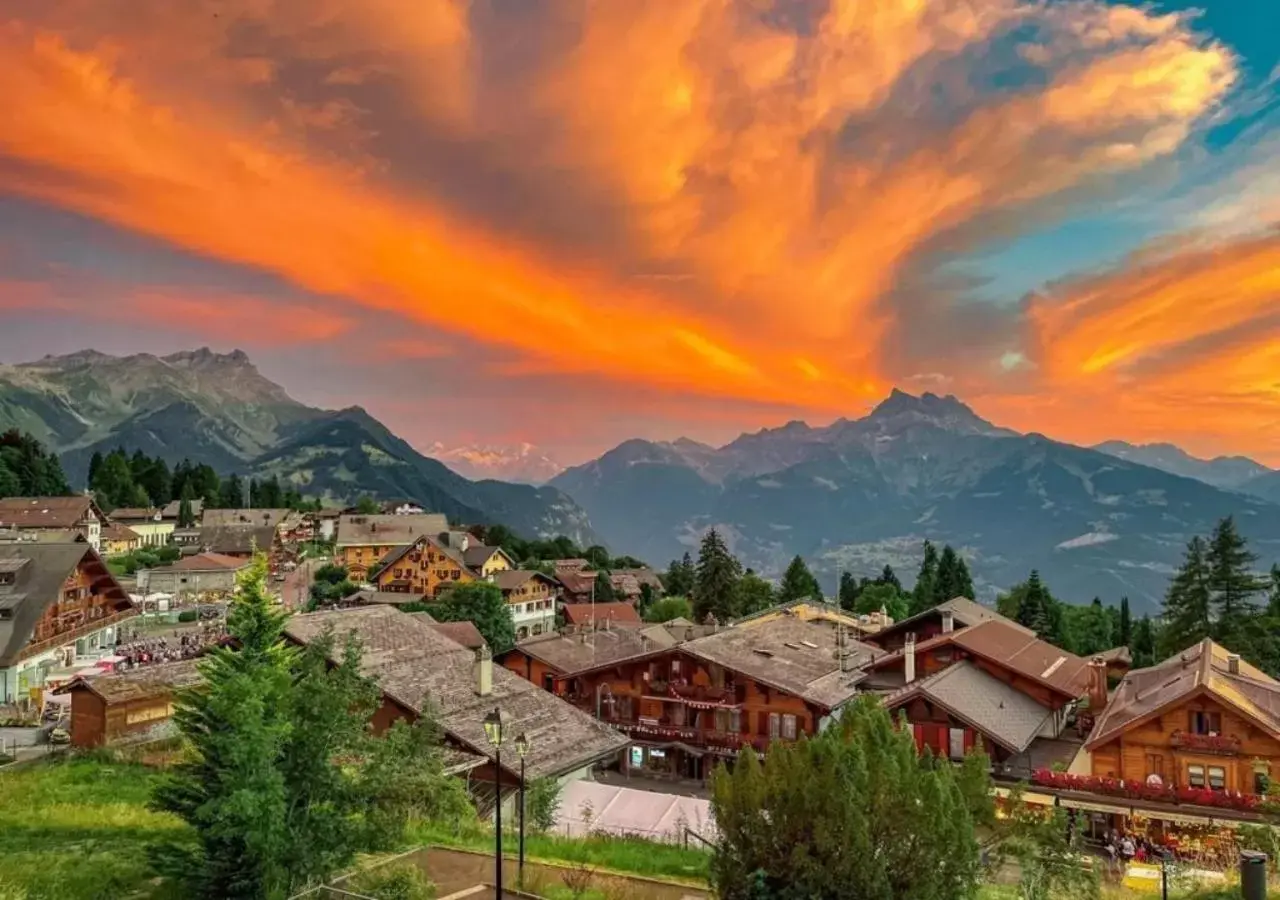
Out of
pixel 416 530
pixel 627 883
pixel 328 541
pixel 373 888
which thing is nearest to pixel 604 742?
pixel 627 883

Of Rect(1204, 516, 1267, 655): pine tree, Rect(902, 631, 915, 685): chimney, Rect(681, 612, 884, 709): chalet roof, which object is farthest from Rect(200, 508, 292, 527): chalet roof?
Rect(1204, 516, 1267, 655): pine tree

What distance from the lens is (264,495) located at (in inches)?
6014

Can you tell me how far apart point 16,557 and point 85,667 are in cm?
1058

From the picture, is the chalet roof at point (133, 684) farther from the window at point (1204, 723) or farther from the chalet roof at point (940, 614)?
the chalet roof at point (940, 614)

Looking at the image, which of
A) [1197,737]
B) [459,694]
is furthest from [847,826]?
[1197,737]

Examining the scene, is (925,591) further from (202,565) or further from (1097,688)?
(202,565)

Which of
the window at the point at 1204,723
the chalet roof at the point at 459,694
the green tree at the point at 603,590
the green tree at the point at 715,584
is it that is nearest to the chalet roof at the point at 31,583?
the chalet roof at the point at 459,694

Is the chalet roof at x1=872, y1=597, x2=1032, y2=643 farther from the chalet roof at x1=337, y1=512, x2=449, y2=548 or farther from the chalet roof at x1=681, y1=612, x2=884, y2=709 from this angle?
the chalet roof at x1=337, y1=512, x2=449, y2=548

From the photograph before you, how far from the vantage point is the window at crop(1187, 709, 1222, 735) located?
32719mm

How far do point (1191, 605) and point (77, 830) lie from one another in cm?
7032

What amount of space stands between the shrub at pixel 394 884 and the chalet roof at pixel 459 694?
1136 centimetres

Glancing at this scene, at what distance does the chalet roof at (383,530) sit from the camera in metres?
116

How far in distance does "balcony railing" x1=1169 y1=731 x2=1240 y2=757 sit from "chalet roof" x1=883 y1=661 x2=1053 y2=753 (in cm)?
558

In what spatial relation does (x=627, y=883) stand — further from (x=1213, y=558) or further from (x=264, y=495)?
(x=264, y=495)
